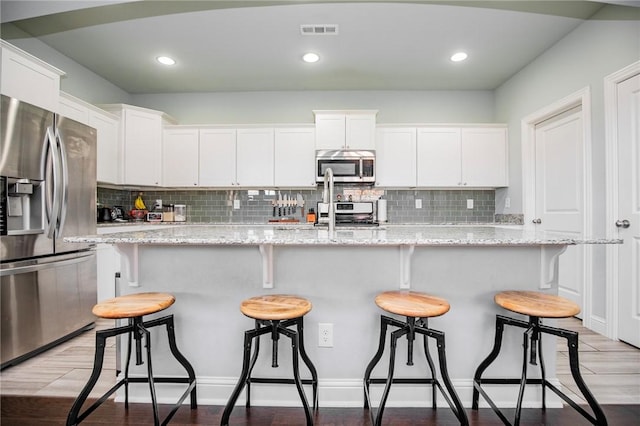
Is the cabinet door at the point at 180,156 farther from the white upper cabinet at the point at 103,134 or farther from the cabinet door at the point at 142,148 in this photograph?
the white upper cabinet at the point at 103,134

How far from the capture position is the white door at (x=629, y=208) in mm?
2363

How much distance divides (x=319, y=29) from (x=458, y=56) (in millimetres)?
1651

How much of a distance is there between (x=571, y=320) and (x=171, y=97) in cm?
566

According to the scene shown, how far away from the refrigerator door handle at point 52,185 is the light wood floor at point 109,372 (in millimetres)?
936

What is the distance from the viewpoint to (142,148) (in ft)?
12.9

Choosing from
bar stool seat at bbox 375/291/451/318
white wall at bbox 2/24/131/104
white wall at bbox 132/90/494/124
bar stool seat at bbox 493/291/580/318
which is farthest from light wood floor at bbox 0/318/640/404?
white wall at bbox 132/90/494/124

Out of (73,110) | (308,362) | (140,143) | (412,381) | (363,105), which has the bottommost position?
(412,381)

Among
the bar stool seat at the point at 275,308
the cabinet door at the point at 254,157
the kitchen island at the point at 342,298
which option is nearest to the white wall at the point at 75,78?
the cabinet door at the point at 254,157

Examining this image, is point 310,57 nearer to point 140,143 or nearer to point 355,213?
point 355,213

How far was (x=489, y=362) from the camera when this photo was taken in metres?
1.60

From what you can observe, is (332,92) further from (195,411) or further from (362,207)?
(195,411)

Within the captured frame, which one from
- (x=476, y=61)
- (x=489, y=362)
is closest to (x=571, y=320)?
(x=489, y=362)

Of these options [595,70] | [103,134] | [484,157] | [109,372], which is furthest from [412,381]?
[103,134]

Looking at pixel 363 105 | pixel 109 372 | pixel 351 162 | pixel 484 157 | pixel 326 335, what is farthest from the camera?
pixel 363 105
